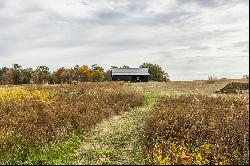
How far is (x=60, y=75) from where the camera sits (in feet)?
308

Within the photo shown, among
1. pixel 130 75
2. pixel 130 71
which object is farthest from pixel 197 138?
pixel 130 71

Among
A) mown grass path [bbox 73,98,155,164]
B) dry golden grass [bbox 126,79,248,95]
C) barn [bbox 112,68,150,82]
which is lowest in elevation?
mown grass path [bbox 73,98,155,164]

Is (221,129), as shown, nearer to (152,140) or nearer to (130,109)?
(152,140)

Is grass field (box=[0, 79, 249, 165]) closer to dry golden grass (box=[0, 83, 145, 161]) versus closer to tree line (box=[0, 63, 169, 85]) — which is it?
dry golden grass (box=[0, 83, 145, 161])

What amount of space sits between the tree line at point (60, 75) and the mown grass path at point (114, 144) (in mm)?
58488

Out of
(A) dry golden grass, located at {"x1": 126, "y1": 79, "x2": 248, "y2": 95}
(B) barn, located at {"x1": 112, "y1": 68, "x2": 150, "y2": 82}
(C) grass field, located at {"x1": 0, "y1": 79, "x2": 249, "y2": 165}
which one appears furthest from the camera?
(B) barn, located at {"x1": 112, "y1": 68, "x2": 150, "y2": 82}

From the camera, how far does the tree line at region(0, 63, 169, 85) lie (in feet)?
268

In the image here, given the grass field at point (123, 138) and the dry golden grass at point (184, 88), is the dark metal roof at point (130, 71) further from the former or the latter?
the grass field at point (123, 138)

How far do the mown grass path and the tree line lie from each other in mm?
58488

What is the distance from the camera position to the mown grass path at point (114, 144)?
41.8 feet

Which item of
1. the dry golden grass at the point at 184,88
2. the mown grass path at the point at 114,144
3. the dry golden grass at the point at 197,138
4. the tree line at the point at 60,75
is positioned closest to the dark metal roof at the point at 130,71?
the tree line at the point at 60,75

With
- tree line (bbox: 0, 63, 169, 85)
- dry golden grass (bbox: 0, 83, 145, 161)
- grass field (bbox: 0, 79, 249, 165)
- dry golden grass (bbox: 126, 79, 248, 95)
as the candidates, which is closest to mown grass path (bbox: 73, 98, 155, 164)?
grass field (bbox: 0, 79, 249, 165)

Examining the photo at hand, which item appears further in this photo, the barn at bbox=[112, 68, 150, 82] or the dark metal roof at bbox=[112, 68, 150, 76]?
the dark metal roof at bbox=[112, 68, 150, 76]

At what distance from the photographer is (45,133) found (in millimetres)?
15375
